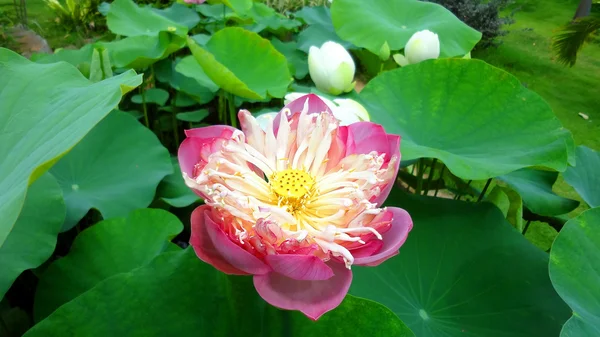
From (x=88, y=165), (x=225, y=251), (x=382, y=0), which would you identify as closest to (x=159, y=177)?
(x=88, y=165)

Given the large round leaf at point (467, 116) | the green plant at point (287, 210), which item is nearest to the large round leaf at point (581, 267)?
the green plant at point (287, 210)

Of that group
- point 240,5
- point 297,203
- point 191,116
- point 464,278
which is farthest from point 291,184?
point 240,5

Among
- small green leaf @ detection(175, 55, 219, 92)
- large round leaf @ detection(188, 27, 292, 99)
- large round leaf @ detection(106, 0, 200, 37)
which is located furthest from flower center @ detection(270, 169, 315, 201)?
large round leaf @ detection(106, 0, 200, 37)

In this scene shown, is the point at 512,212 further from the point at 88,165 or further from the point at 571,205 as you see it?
the point at 88,165

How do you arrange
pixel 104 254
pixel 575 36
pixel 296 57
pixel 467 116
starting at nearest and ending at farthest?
pixel 104 254, pixel 467 116, pixel 296 57, pixel 575 36

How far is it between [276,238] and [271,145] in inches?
4.0

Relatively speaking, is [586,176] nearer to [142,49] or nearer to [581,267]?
[581,267]

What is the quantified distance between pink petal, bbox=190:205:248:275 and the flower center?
0.07 meters

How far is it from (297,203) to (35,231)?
15.5 inches

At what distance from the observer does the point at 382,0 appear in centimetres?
127

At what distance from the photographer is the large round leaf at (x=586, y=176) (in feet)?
2.57

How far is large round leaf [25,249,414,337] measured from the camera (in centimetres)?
38

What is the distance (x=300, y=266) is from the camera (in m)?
0.29

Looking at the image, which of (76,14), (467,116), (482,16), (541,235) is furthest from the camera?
(482,16)
